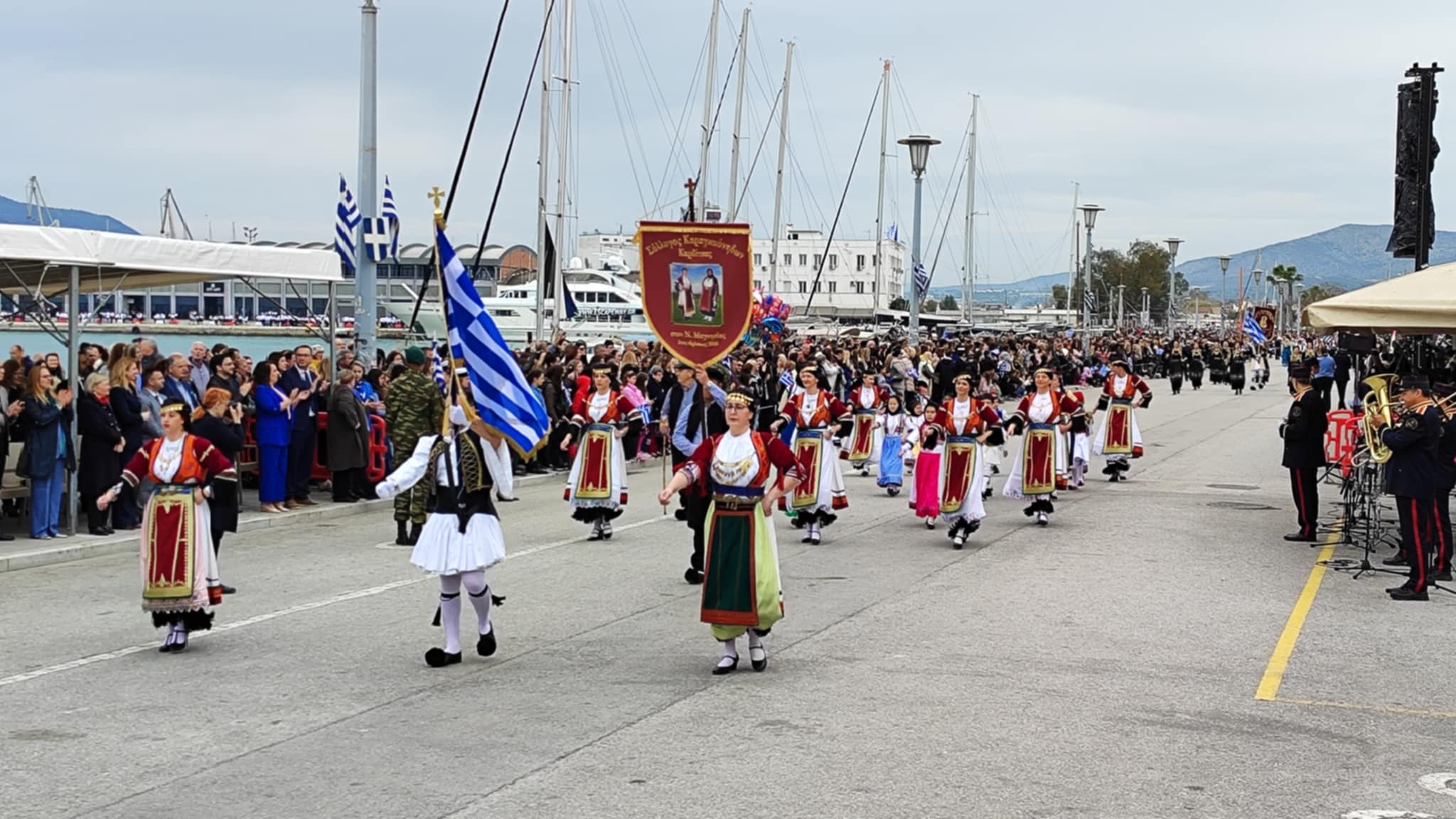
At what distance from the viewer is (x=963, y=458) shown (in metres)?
15.4

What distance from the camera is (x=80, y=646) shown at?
10023mm

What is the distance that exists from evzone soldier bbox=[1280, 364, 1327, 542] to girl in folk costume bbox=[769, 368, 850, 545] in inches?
186

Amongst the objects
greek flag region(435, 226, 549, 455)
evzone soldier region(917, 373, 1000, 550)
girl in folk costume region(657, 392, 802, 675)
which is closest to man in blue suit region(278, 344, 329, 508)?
evzone soldier region(917, 373, 1000, 550)

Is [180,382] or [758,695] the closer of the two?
[758,695]

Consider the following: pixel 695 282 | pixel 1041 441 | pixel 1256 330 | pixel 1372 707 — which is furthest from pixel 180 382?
pixel 1256 330

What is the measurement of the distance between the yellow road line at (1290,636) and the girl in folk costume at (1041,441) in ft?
9.87

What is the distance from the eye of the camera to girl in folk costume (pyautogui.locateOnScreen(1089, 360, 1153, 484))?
21797mm

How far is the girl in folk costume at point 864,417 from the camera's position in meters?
22.0

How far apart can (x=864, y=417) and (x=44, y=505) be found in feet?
38.0

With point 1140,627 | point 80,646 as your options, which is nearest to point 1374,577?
point 1140,627

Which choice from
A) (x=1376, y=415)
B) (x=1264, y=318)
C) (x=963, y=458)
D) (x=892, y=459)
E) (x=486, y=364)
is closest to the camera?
(x=486, y=364)

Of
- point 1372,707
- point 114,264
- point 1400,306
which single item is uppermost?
point 114,264

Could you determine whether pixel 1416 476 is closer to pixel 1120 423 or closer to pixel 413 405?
pixel 413 405

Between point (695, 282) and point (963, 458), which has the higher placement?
point (695, 282)
